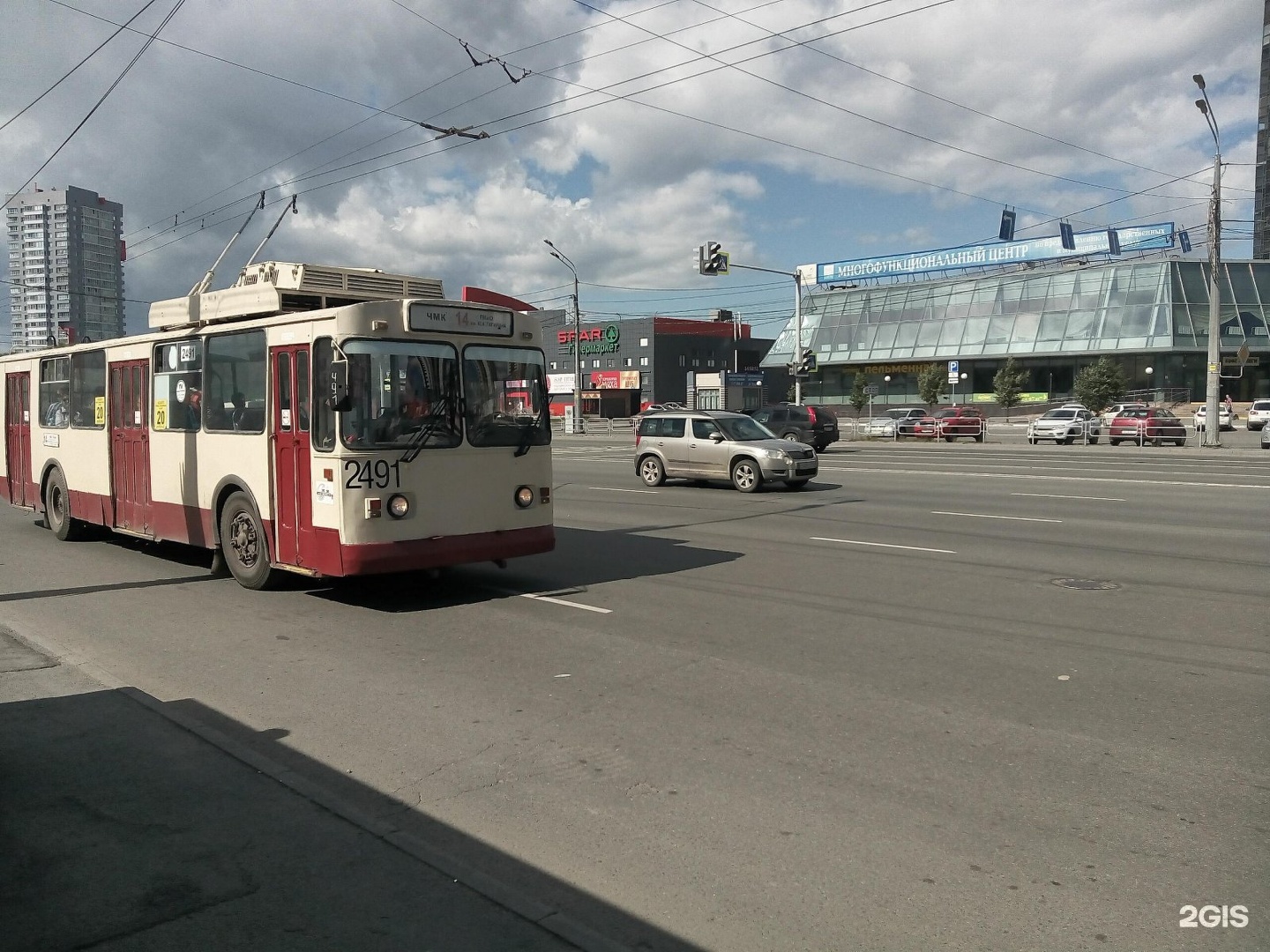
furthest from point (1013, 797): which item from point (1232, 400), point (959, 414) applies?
point (1232, 400)

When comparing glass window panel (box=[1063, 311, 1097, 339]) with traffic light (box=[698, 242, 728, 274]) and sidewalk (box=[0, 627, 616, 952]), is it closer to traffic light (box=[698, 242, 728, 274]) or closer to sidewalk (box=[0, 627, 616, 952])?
traffic light (box=[698, 242, 728, 274])

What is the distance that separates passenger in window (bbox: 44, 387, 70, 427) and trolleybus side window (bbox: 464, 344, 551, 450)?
25.7 ft

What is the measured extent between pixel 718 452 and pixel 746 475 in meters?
0.85

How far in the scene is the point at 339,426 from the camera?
888 centimetres

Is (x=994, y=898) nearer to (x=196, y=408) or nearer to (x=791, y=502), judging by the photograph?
(x=196, y=408)

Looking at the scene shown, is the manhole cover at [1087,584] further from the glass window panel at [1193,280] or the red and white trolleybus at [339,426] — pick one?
the glass window panel at [1193,280]

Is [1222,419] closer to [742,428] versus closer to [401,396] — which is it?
[742,428]

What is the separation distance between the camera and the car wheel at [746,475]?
20.4 metres

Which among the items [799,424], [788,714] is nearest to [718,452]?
[788,714]

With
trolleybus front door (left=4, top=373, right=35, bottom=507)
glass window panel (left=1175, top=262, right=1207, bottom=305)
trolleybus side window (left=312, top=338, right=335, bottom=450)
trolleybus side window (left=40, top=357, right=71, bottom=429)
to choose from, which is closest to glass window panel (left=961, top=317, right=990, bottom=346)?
glass window panel (left=1175, top=262, right=1207, bottom=305)

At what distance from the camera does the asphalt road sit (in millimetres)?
3838

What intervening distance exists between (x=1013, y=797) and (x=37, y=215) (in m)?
39.5

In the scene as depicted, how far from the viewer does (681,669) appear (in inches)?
279

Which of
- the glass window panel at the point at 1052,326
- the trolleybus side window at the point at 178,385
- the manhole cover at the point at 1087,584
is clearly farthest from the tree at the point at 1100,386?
the trolleybus side window at the point at 178,385
